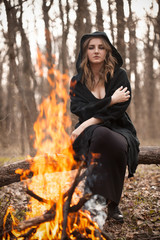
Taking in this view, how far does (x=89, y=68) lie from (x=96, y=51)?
30cm

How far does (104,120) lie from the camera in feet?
9.37

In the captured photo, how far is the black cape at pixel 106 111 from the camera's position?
9.10 ft

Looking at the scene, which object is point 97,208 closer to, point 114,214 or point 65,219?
point 65,219

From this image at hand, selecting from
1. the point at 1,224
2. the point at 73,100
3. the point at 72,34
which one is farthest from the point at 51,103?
the point at 72,34

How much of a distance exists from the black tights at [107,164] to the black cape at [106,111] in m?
0.20

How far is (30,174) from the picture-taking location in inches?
Answer: 127

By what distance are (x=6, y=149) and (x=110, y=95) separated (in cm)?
930

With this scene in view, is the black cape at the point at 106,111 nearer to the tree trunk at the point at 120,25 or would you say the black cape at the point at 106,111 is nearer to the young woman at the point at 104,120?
the young woman at the point at 104,120

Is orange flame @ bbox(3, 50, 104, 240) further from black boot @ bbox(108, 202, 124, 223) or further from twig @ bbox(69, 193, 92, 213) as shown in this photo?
black boot @ bbox(108, 202, 124, 223)

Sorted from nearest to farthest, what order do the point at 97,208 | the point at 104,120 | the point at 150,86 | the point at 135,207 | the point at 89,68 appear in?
the point at 97,208, the point at 104,120, the point at 89,68, the point at 135,207, the point at 150,86

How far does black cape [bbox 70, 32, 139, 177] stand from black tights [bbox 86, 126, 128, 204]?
199 millimetres

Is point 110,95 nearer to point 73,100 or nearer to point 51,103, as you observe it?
point 73,100

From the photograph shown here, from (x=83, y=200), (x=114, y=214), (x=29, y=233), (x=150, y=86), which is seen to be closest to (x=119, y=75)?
(x=83, y=200)

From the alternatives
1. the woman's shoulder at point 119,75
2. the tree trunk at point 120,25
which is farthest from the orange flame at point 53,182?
the tree trunk at point 120,25
